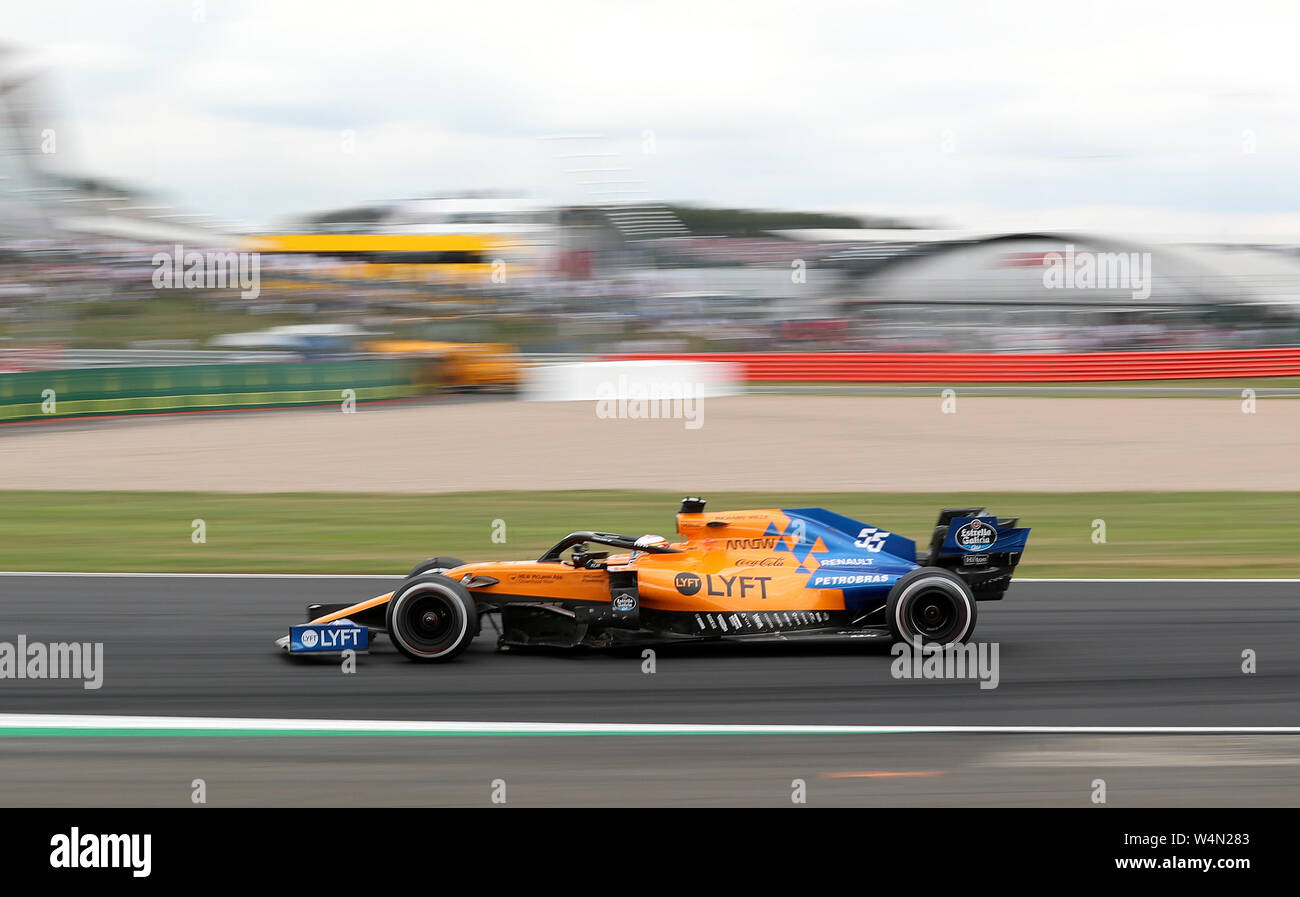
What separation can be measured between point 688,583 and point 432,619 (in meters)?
1.45

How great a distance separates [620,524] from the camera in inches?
517

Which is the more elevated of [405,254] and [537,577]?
[405,254]

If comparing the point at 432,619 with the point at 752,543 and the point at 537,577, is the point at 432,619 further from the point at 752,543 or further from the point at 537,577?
the point at 752,543

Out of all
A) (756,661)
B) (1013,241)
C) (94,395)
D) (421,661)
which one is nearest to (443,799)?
(421,661)

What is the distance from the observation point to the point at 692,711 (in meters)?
6.43

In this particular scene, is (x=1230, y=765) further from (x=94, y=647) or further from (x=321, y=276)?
(x=321, y=276)

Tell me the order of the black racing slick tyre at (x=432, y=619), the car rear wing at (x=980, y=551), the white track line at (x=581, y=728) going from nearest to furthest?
the white track line at (x=581, y=728) → the black racing slick tyre at (x=432, y=619) → the car rear wing at (x=980, y=551)

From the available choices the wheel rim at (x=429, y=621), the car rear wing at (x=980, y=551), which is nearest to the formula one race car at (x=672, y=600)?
the wheel rim at (x=429, y=621)

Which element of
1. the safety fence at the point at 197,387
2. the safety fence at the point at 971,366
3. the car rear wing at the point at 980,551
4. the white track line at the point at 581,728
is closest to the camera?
the white track line at the point at 581,728

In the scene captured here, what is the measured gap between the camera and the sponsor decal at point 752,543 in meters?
7.52

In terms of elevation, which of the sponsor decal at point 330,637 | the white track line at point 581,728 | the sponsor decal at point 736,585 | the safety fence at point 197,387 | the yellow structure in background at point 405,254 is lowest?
the white track line at point 581,728

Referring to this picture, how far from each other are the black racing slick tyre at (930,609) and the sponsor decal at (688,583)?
3.50 feet

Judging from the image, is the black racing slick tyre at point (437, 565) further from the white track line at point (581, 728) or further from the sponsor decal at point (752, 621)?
the white track line at point (581, 728)

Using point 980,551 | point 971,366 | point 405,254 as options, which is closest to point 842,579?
point 980,551
